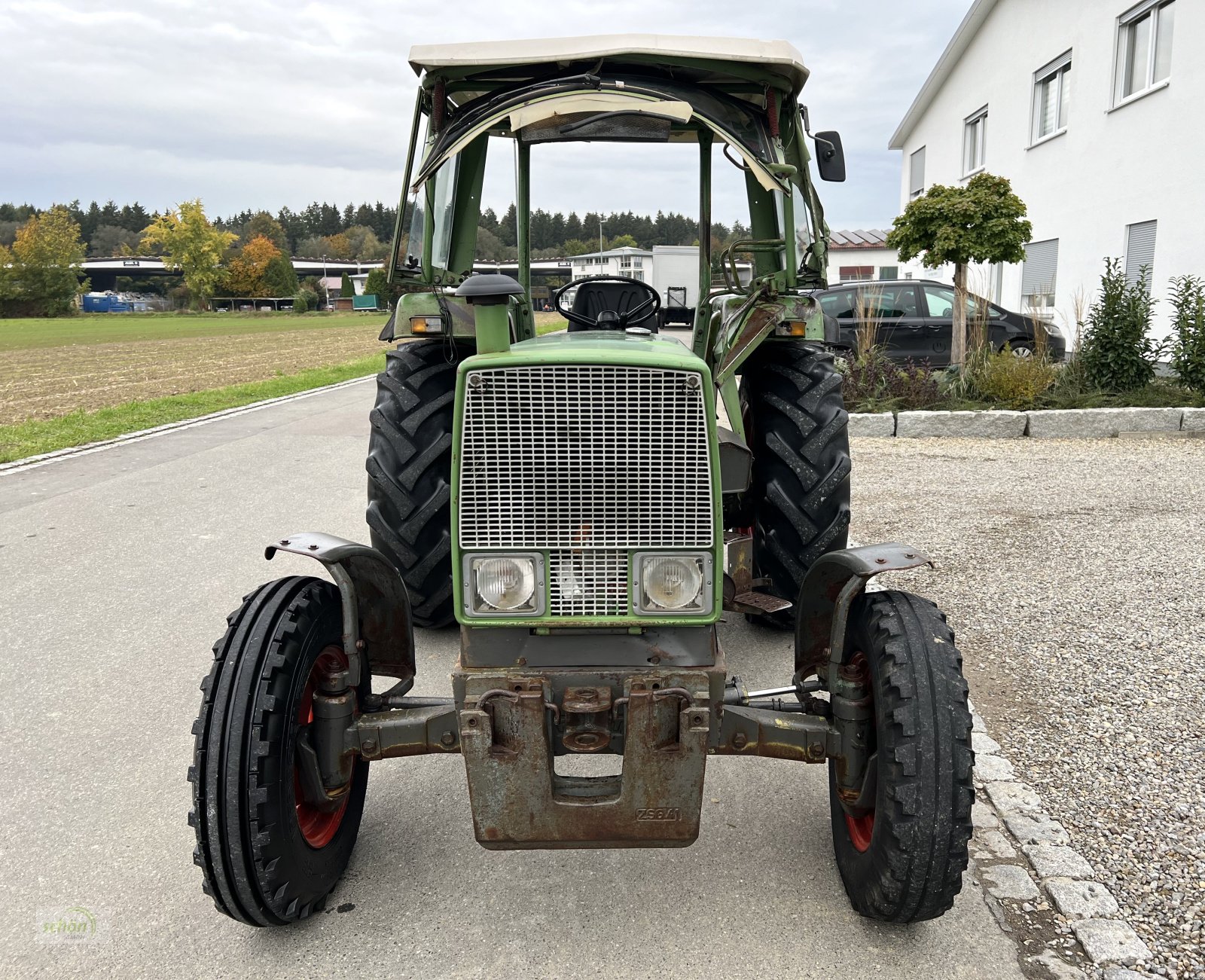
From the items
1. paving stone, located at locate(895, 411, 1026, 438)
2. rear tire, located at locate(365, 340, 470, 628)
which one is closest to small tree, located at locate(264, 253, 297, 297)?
paving stone, located at locate(895, 411, 1026, 438)

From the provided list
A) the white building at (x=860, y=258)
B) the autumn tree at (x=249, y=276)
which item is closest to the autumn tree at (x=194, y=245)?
the autumn tree at (x=249, y=276)

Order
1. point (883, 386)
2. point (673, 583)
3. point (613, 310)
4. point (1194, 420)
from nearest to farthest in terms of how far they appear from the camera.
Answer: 1. point (673, 583)
2. point (613, 310)
3. point (1194, 420)
4. point (883, 386)

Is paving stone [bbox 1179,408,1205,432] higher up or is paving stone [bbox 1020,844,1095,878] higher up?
paving stone [bbox 1179,408,1205,432]

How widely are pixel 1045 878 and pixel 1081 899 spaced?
0.41 feet

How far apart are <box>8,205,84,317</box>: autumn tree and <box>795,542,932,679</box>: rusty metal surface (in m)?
92.3

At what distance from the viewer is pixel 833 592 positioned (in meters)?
2.91

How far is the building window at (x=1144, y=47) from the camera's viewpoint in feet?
45.8

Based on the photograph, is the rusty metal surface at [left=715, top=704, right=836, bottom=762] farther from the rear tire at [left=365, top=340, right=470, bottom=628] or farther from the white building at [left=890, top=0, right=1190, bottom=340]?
Answer: the white building at [left=890, top=0, right=1190, bottom=340]

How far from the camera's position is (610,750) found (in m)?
2.56

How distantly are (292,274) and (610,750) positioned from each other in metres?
109

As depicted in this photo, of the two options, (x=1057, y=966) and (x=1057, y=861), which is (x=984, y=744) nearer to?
(x=1057, y=861)

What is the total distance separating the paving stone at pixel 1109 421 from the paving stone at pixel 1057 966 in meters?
8.79

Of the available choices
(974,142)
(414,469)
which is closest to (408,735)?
(414,469)

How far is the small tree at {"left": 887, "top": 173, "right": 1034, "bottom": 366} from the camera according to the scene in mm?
11539
